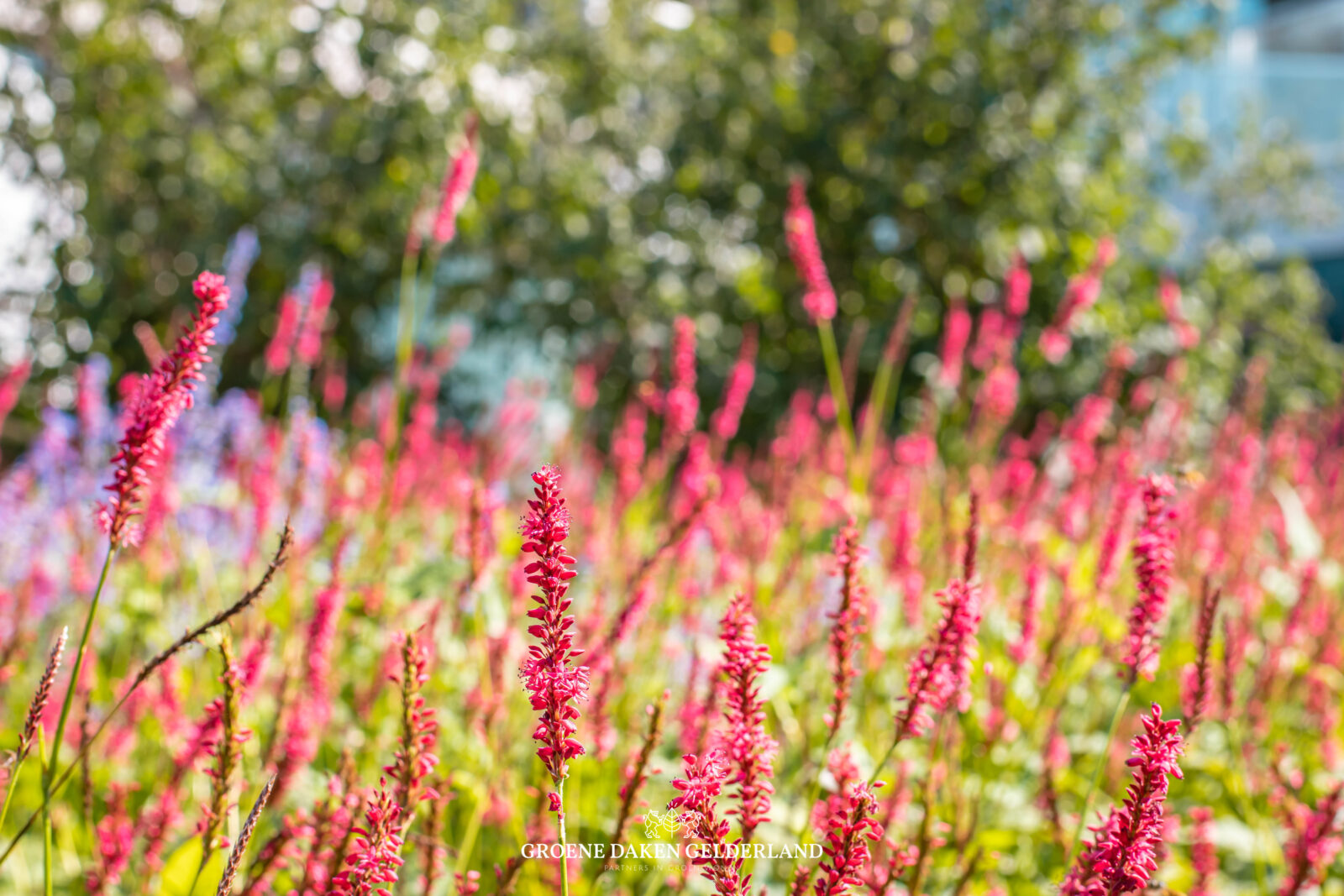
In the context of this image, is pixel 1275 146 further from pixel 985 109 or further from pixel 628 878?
pixel 628 878

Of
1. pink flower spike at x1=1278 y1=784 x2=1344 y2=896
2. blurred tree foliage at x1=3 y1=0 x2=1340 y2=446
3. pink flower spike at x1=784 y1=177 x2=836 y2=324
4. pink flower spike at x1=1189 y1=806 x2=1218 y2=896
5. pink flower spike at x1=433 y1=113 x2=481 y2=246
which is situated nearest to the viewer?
pink flower spike at x1=1278 y1=784 x2=1344 y2=896

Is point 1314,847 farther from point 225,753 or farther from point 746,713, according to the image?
point 225,753

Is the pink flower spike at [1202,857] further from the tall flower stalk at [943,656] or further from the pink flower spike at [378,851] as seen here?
the pink flower spike at [378,851]

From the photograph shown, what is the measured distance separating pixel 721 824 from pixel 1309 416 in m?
6.55

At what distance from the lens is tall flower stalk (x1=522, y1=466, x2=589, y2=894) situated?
751 millimetres

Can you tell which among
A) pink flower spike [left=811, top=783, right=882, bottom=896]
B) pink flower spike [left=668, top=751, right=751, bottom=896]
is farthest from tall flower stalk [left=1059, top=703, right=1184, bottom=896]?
pink flower spike [left=668, top=751, right=751, bottom=896]

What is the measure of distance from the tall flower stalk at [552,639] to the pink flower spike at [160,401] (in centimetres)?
36

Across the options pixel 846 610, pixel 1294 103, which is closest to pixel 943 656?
pixel 846 610

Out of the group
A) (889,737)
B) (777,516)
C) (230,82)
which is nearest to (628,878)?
(889,737)

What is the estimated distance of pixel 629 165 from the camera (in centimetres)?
802

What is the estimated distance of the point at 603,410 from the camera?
778 centimetres

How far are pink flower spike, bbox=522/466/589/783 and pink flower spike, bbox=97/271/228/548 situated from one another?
1.19 feet

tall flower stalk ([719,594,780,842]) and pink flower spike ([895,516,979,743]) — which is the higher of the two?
pink flower spike ([895,516,979,743])

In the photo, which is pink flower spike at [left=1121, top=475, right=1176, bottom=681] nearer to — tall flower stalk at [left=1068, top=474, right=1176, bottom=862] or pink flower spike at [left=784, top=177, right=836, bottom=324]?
tall flower stalk at [left=1068, top=474, right=1176, bottom=862]
